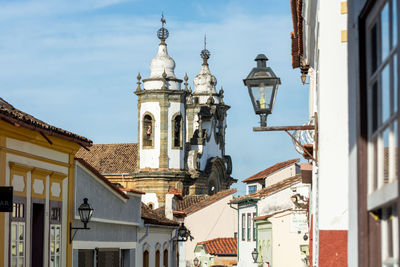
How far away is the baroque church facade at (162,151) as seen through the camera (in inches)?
3054

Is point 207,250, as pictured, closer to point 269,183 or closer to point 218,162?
point 269,183

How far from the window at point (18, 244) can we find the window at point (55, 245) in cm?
152

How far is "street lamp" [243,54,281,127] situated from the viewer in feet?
34.0

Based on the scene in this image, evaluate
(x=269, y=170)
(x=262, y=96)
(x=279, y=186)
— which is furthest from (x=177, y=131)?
(x=262, y=96)

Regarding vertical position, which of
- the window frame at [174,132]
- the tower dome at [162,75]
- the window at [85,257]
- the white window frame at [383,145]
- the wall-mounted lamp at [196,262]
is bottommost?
the wall-mounted lamp at [196,262]

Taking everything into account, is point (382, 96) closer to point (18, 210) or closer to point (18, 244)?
point (18, 210)

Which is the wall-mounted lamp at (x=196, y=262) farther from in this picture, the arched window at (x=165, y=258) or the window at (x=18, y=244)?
the window at (x=18, y=244)

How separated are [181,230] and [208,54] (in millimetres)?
66736

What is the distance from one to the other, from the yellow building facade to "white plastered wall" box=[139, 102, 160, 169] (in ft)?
192

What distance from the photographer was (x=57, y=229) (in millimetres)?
18359

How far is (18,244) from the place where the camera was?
1608 cm

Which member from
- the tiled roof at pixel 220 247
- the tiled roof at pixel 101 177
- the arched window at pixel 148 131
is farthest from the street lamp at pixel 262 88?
the arched window at pixel 148 131

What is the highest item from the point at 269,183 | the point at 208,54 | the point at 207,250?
the point at 208,54

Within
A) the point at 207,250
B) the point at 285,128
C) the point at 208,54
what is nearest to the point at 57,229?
the point at 285,128
